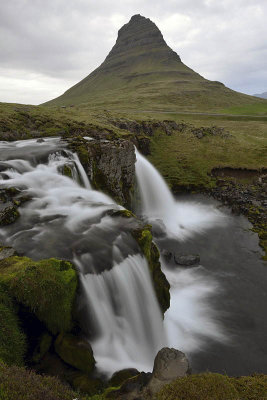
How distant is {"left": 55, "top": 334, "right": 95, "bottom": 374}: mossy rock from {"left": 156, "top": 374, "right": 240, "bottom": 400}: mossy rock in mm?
4026

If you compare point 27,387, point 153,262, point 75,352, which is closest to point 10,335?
point 75,352

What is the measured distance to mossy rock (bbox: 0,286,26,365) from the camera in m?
7.70

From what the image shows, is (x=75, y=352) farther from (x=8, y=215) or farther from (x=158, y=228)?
(x=158, y=228)

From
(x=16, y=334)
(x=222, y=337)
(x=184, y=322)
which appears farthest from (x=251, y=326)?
(x=16, y=334)

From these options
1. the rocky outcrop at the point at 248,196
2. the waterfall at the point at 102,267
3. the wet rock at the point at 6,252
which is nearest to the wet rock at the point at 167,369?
the waterfall at the point at 102,267

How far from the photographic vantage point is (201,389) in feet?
19.5

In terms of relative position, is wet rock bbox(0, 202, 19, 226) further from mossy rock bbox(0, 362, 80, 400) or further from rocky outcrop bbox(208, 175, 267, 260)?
rocky outcrop bbox(208, 175, 267, 260)

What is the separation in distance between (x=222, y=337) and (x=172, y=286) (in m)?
5.45

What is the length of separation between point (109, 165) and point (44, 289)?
810 inches

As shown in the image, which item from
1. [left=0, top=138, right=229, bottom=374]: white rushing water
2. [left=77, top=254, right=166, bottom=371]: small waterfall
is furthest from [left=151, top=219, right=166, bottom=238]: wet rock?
[left=77, top=254, right=166, bottom=371]: small waterfall

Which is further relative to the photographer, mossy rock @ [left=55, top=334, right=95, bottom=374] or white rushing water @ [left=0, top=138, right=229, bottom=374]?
white rushing water @ [left=0, top=138, right=229, bottom=374]

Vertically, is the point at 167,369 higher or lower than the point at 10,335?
lower

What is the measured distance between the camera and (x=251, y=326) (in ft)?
53.5

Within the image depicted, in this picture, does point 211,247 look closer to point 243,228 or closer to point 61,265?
point 243,228
